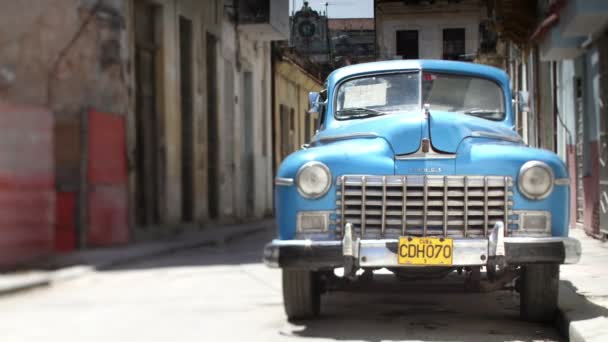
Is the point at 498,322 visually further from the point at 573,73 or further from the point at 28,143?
the point at 573,73

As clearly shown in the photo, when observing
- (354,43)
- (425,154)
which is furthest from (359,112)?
(354,43)

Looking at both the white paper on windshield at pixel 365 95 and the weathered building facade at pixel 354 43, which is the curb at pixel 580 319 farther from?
the weathered building facade at pixel 354 43

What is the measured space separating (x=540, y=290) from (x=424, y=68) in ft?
7.20

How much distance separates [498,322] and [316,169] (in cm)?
182

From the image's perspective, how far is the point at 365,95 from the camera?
27.0 ft

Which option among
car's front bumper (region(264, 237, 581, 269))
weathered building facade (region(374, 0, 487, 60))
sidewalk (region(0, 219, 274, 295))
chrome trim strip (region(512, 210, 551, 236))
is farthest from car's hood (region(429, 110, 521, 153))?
weathered building facade (region(374, 0, 487, 60))

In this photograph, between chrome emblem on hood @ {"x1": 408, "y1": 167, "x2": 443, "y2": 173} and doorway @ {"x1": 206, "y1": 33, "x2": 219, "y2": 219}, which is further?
doorway @ {"x1": 206, "y1": 33, "x2": 219, "y2": 219}

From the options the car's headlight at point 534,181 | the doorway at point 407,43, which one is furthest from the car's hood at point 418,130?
the doorway at point 407,43

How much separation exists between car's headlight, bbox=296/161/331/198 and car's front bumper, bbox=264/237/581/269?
35cm

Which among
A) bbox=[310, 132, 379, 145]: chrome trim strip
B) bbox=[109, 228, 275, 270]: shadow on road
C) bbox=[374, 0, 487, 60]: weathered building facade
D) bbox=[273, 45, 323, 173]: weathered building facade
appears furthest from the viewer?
bbox=[374, 0, 487, 60]: weathered building facade

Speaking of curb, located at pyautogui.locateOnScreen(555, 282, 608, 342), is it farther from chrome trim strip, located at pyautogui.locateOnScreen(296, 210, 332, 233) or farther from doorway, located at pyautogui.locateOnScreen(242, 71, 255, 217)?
doorway, located at pyautogui.locateOnScreen(242, 71, 255, 217)

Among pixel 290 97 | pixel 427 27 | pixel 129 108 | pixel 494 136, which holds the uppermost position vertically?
pixel 427 27

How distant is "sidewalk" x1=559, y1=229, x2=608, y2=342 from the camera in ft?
20.3

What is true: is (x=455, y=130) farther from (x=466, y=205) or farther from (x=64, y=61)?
(x=64, y=61)
